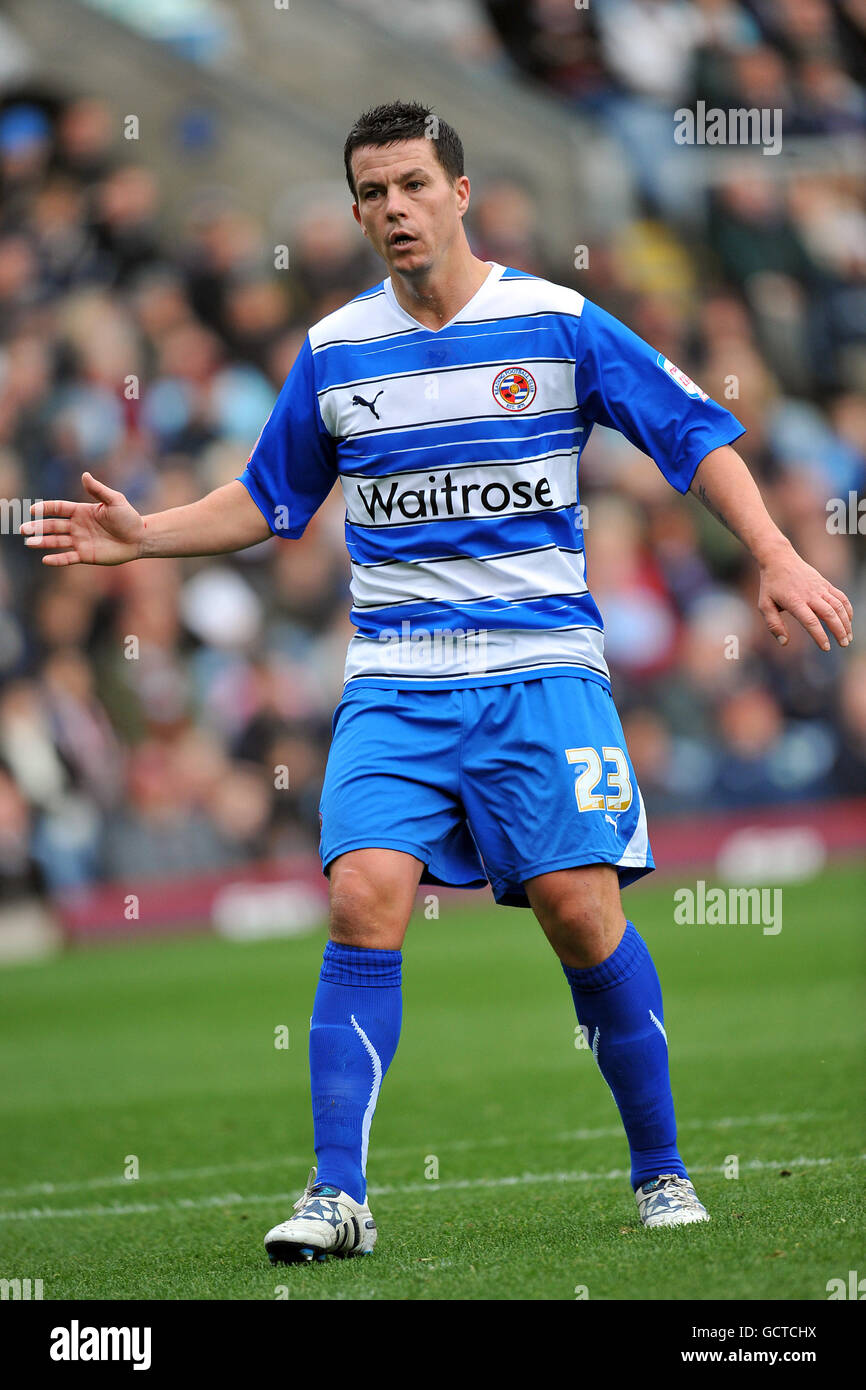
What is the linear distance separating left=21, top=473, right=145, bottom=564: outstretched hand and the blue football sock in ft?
4.63

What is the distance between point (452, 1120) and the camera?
22.0 feet

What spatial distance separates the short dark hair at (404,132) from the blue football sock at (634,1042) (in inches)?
70.4

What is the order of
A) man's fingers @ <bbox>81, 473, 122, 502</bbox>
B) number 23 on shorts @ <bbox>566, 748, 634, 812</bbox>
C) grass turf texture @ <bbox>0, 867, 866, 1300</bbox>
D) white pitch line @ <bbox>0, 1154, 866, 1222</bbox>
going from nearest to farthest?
1. grass turf texture @ <bbox>0, 867, 866, 1300</bbox>
2. number 23 on shorts @ <bbox>566, 748, 634, 812</bbox>
3. man's fingers @ <bbox>81, 473, 122, 502</bbox>
4. white pitch line @ <bbox>0, 1154, 866, 1222</bbox>

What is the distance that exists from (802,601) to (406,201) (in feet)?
4.03

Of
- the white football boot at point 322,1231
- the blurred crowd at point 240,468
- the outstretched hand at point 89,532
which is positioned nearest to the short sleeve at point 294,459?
the outstretched hand at point 89,532

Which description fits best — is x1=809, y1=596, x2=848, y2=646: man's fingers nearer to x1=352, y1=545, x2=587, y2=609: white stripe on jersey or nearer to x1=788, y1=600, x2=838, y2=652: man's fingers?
x1=788, y1=600, x2=838, y2=652: man's fingers

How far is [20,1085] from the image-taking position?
808 centimetres

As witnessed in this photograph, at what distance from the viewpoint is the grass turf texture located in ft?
12.8

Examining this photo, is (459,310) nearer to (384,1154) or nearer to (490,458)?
(490,458)

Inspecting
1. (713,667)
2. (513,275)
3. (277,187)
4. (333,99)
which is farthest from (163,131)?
(513,275)

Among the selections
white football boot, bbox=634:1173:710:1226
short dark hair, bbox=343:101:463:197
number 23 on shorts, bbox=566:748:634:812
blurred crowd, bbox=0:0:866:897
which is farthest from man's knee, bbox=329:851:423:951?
blurred crowd, bbox=0:0:866:897

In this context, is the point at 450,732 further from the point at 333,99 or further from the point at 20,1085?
the point at 333,99

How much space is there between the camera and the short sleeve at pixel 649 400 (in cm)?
424

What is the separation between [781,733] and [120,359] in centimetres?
575
